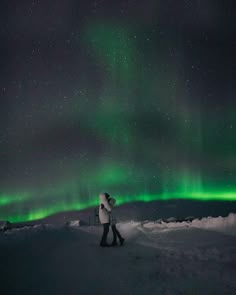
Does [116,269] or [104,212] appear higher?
[104,212]

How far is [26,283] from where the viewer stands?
274 inches

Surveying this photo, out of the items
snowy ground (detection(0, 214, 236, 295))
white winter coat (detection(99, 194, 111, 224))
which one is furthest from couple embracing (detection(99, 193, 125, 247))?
snowy ground (detection(0, 214, 236, 295))

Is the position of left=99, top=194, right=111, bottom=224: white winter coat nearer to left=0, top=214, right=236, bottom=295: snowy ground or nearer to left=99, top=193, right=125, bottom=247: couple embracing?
left=99, top=193, right=125, bottom=247: couple embracing

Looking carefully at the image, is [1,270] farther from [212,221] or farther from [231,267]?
[212,221]

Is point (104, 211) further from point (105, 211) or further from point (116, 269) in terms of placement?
point (116, 269)

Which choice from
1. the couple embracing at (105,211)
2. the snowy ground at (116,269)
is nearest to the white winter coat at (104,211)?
the couple embracing at (105,211)

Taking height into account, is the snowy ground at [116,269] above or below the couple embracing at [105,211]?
below

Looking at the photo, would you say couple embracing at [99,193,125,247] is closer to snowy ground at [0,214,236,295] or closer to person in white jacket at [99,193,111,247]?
person in white jacket at [99,193,111,247]

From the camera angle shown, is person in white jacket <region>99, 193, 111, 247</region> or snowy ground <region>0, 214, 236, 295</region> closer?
snowy ground <region>0, 214, 236, 295</region>

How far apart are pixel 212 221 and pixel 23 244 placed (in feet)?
33.3

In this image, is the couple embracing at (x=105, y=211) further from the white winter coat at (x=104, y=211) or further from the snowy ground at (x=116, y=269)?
the snowy ground at (x=116, y=269)

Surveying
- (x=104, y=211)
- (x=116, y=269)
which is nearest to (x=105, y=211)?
(x=104, y=211)

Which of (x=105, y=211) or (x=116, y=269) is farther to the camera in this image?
(x=105, y=211)

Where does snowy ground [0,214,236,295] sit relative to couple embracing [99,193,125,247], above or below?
below
